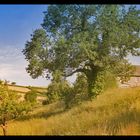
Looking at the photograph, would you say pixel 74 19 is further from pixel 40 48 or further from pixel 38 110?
pixel 38 110

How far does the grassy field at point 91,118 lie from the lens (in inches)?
270

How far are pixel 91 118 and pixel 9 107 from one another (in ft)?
5.81

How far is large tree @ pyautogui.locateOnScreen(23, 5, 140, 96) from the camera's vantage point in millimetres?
7430

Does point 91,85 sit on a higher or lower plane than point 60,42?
lower

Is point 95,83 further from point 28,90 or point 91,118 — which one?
point 28,90

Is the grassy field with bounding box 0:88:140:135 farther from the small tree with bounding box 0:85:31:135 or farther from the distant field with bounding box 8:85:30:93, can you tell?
the distant field with bounding box 8:85:30:93

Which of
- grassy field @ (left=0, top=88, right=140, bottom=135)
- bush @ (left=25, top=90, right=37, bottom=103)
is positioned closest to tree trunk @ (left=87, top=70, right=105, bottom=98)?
grassy field @ (left=0, top=88, right=140, bottom=135)

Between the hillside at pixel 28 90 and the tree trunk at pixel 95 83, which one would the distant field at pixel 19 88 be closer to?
the hillside at pixel 28 90

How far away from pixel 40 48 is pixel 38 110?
4.00 feet

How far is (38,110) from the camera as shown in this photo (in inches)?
307

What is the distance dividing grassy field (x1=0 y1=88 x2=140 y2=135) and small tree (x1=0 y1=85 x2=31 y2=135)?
0.53 feet
